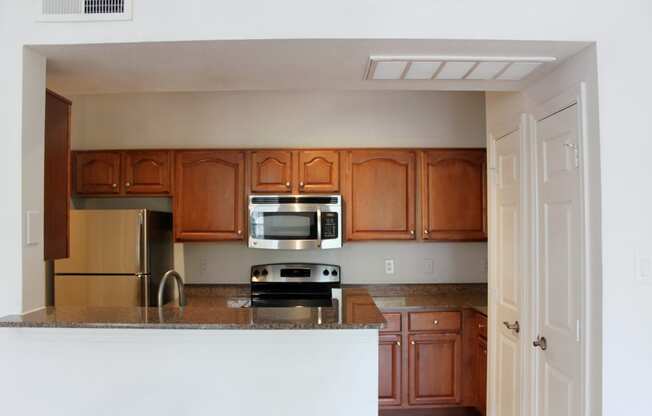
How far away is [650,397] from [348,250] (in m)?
2.36

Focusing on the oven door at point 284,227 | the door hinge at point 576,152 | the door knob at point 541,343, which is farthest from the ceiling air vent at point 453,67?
the oven door at point 284,227

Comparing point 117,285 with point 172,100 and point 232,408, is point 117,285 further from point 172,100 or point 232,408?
point 232,408

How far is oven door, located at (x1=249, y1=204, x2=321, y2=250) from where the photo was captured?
3.39 meters

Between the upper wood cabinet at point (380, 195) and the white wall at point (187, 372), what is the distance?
180 cm

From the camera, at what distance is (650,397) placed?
1691 mm

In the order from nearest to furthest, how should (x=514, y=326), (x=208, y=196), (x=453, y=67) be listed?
(x=453, y=67)
(x=514, y=326)
(x=208, y=196)

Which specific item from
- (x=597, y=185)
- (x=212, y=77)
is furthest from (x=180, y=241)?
(x=597, y=185)

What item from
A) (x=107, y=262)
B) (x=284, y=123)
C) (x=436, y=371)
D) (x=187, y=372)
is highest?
(x=284, y=123)

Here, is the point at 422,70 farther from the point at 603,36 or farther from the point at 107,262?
the point at 107,262

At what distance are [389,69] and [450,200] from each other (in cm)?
176

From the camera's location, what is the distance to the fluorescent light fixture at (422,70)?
1.90 meters

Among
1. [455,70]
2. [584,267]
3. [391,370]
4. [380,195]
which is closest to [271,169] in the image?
[380,195]

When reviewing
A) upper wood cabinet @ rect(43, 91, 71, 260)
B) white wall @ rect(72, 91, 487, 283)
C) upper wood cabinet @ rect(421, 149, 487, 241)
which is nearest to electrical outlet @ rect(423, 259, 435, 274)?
white wall @ rect(72, 91, 487, 283)

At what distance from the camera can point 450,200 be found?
138 inches
